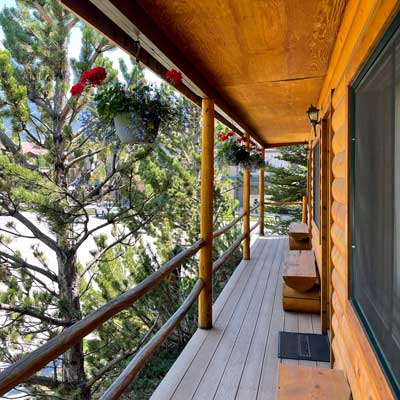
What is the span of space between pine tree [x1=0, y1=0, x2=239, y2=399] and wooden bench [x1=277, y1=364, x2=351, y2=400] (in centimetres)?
257

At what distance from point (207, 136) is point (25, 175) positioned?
234 cm

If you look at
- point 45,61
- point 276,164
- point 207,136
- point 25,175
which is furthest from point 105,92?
point 276,164

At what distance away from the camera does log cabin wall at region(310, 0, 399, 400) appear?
3.80 ft

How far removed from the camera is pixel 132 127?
194 centimetres

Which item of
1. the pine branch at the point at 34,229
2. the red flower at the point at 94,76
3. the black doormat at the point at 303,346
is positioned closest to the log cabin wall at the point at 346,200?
the black doormat at the point at 303,346

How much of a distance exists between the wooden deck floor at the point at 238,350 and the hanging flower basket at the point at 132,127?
1.71 m

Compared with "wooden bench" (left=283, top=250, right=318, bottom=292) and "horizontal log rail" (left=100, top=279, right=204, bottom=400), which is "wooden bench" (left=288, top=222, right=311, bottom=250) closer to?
"wooden bench" (left=283, top=250, right=318, bottom=292)

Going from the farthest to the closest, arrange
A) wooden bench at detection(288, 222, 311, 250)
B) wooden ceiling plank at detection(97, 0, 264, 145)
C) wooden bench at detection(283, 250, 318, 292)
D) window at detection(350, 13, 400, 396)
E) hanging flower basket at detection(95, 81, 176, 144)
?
wooden bench at detection(288, 222, 311, 250)
wooden bench at detection(283, 250, 318, 292)
hanging flower basket at detection(95, 81, 176, 144)
wooden ceiling plank at detection(97, 0, 264, 145)
window at detection(350, 13, 400, 396)

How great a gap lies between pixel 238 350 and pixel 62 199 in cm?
311

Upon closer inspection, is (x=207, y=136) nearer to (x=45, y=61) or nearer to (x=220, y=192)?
(x=45, y=61)

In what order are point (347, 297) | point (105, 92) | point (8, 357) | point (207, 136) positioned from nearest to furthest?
point (347, 297) < point (105, 92) < point (207, 136) < point (8, 357)

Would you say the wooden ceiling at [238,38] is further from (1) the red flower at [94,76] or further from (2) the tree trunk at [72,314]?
(2) the tree trunk at [72,314]

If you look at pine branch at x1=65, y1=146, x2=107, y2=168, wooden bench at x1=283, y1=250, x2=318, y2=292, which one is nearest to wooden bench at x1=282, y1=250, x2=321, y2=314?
wooden bench at x1=283, y1=250, x2=318, y2=292

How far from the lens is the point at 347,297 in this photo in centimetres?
174
